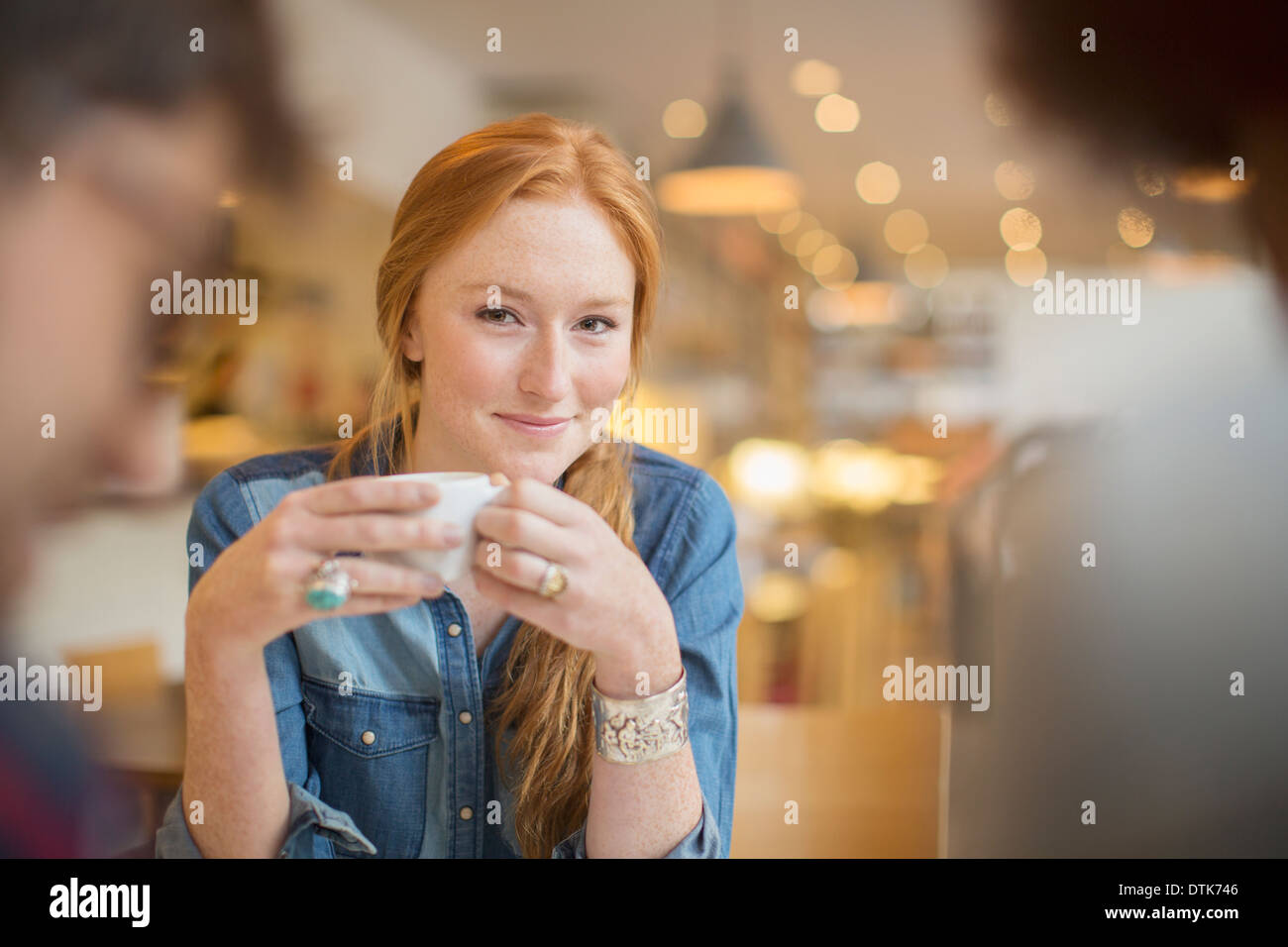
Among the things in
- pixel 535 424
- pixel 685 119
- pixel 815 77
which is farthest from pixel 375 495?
pixel 685 119

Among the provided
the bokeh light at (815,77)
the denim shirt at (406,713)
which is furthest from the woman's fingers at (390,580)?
the bokeh light at (815,77)

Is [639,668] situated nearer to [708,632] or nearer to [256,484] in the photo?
[708,632]

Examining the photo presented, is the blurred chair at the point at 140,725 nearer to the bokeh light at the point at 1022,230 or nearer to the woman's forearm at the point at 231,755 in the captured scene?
the woman's forearm at the point at 231,755

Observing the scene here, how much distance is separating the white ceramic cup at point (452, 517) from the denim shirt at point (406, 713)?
25 cm

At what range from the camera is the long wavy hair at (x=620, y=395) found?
2.70ft

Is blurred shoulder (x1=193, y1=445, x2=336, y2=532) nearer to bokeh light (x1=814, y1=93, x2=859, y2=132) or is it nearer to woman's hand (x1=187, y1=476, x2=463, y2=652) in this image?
woman's hand (x1=187, y1=476, x2=463, y2=652)

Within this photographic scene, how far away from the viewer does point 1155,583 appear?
3.66 ft

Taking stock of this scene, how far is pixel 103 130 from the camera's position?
1.06m

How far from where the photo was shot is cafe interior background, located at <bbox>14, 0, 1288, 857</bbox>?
106 centimetres
